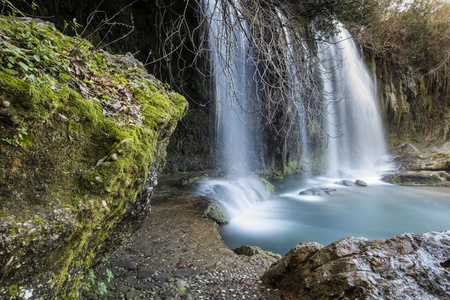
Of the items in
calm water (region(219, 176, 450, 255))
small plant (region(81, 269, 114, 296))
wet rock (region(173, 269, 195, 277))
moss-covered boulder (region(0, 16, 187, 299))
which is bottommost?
calm water (region(219, 176, 450, 255))

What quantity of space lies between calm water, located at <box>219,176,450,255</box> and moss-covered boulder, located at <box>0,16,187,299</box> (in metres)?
3.25

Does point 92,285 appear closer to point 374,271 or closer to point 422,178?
point 374,271

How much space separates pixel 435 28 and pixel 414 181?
34.7 feet

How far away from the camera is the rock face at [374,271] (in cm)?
182

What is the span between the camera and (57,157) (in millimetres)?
1464

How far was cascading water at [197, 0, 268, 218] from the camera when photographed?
6285mm

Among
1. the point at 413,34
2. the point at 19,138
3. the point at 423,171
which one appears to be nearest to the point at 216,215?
the point at 19,138

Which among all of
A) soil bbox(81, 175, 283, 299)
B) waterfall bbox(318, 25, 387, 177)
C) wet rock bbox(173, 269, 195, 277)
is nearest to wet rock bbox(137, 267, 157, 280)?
soil bbox(81, 175, 283, 299)

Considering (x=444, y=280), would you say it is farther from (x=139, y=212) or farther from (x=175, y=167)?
(x=175, y=167)

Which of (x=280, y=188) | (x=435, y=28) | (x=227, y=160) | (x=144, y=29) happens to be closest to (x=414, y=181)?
(x=280, y=188)

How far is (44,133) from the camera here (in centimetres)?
143

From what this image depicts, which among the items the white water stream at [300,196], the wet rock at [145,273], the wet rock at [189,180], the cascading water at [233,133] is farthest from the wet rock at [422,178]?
the wet rock at [145,273]

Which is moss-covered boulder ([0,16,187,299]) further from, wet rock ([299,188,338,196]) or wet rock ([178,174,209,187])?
wet rock ([299,188,338,196])

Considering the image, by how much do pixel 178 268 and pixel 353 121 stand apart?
13.8 metres
